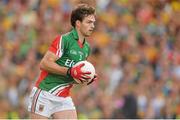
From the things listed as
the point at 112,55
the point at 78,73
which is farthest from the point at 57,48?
the point at 112,55

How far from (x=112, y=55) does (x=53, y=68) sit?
7.03 m

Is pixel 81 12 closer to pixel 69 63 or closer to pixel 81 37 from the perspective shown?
pixel 81 37

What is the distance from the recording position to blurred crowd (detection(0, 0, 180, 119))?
13594 millimetres

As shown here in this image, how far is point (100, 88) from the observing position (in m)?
14.1

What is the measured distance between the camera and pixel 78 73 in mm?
7801

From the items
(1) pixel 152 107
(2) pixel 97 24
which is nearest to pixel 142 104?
(1) pixel 152 107

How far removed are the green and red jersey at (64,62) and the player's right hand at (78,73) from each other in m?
0.19

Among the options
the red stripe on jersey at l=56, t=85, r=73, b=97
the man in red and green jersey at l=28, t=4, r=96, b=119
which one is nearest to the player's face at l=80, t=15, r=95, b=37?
the man in red and green jersey at l=28, t=4, r=96, b=119

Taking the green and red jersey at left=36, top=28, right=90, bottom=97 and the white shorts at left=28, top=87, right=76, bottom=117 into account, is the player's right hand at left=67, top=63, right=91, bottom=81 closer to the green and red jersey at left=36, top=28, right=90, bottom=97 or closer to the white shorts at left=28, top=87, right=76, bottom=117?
the green and red jersey at left=36, top=28, right=90, bottom=97

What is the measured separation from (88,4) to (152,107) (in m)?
5.72

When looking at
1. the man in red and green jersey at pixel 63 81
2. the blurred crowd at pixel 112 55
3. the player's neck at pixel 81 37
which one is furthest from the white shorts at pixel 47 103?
the blurred crowd at pixel 112 55

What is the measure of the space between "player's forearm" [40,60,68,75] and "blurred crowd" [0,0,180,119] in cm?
557

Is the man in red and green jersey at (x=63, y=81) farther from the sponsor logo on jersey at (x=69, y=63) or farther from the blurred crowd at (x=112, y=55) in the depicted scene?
the blurred crowd at (x=112, y=55)

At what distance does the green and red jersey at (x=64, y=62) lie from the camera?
26.2ft
